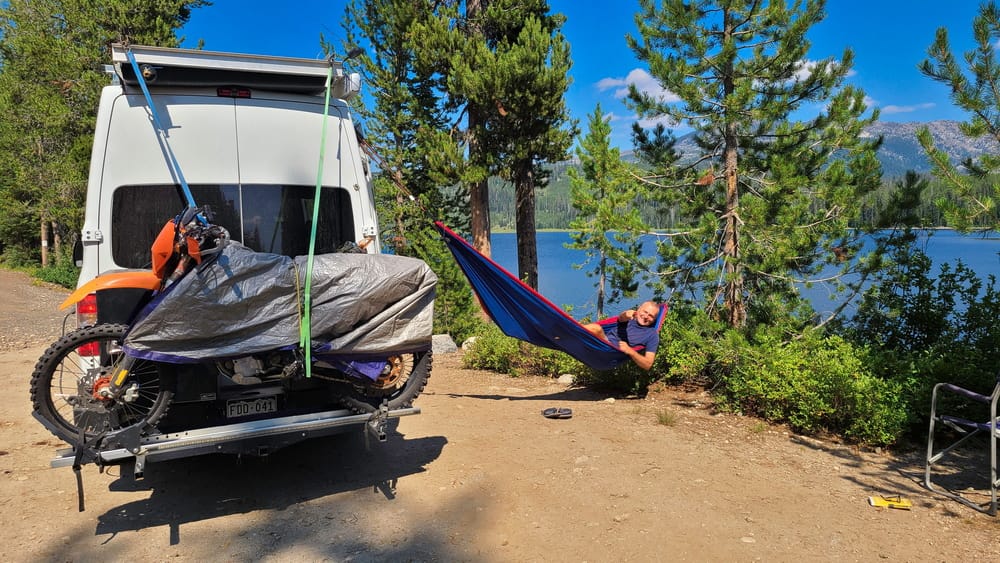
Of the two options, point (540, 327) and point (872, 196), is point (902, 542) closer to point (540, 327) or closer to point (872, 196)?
point (540, 327)

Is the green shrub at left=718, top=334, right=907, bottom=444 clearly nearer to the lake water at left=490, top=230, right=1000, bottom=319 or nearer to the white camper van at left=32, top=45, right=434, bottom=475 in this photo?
the lake water at left=490, top=230, right=1000, bottom=319

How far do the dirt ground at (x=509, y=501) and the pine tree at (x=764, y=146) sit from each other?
187 cm

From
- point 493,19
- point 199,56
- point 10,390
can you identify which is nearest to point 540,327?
point 199,56

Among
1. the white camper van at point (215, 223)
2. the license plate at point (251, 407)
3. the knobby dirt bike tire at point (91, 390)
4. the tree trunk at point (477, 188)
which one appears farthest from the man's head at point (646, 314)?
the tree trunk at point (477, 188)

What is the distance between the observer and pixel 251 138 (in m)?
4.34

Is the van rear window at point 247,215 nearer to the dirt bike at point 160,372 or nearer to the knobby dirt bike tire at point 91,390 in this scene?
the dirt bike at point 160,372

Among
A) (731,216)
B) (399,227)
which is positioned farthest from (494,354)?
(399,227)

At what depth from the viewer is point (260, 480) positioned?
4230mm

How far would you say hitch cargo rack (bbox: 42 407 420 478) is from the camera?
315 cm

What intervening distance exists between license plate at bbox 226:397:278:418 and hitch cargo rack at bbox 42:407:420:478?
0.57 feet

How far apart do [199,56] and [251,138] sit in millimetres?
661

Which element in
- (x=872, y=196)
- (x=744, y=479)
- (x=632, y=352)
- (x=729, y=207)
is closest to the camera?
(x=744, y=479)

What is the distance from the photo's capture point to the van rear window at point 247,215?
4.00 m

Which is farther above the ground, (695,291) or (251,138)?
(251,138)
